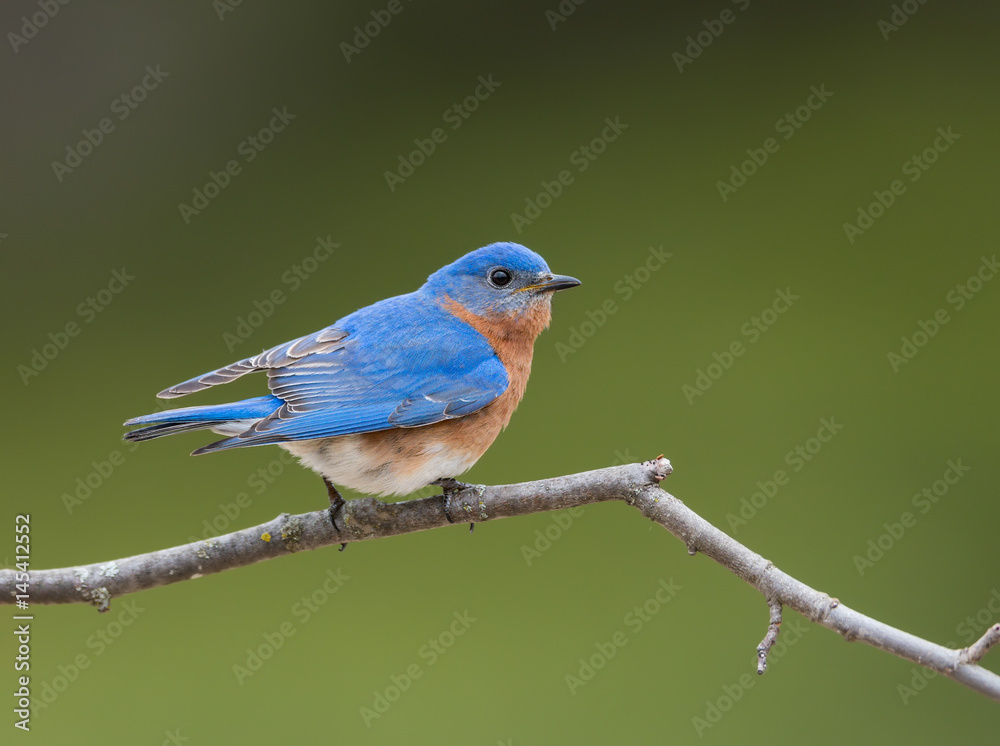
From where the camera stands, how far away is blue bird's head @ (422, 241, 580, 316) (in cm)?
313

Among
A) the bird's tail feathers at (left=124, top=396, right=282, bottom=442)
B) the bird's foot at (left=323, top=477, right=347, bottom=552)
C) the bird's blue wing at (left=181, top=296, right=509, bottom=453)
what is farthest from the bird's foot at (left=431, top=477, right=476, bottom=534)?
the bird's tail feathers at (left=124, top=396, right=282, bottom=442)

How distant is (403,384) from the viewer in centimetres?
289

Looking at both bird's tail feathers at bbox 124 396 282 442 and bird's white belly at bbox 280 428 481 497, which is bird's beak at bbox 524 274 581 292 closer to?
bird's white belly at bbox 280 428 481 497

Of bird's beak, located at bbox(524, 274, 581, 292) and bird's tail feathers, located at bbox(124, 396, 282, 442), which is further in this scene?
bird's beak, located at bbox(524, 274, 581, 292)

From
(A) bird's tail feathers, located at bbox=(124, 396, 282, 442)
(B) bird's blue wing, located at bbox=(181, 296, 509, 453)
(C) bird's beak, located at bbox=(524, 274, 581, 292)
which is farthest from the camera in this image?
(C) bird's beak, located at bbox=(524, 274, 581, 292)

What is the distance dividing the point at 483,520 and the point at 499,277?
0.98 m

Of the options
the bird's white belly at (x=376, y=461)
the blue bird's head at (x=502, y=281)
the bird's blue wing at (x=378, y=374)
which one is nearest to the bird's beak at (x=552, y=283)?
the blue bird's head at (x=502, y=281)

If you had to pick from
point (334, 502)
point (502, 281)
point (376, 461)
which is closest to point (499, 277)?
point (502, 281)

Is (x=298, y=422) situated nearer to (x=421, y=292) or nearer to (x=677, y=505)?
(x=421, y=292)

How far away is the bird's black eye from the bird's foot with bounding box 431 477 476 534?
726mm

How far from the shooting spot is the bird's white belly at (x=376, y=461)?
2.75m

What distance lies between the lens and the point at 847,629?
2031 millimetres

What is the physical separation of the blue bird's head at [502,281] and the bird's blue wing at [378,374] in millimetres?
100

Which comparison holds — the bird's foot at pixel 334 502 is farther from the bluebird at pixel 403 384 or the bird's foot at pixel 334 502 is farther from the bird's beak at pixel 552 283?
the bird's beak at pixel 552 283
